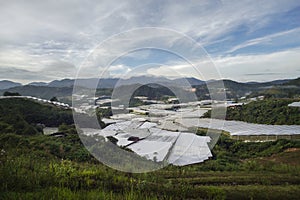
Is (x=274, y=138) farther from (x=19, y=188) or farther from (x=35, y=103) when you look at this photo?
(x=19, y=188)

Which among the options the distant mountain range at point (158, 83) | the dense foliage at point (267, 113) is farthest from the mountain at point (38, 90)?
the dense foliage at point (267, 113)

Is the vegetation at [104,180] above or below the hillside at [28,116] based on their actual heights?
below

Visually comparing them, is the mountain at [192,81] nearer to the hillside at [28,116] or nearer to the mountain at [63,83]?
the mountain at [63,83]

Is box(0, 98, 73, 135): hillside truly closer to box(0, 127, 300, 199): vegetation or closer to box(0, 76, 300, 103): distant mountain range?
box(0, 76, 300, 103): distant mountain range

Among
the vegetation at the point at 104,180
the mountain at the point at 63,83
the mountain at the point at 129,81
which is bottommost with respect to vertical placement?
the vegetation at the point at 104,180

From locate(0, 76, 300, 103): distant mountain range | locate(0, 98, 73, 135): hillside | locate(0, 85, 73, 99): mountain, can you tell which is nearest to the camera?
locate(0, 76, 300, 103): distant mountain range

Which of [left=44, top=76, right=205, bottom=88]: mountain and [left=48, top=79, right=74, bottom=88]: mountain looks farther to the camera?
[left=48, top=79, right=74, bottom=88]: mountain

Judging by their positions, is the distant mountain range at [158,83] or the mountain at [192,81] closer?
the distant mountain range at [158,83]

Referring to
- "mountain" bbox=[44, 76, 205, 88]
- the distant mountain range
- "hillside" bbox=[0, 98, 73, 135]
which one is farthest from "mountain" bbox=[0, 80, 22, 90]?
"mountain" bbox=[44, 76, 205, 88]

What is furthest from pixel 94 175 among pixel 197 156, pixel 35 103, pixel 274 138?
pixel 274 138
